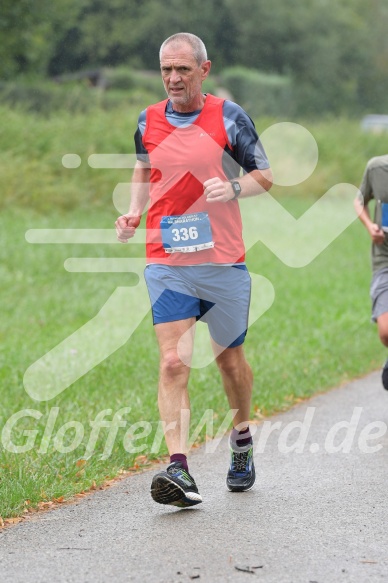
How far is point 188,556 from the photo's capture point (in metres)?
4.78

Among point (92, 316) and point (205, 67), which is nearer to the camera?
point (205, 67)

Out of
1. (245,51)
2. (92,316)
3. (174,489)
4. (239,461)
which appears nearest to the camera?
(174,489)

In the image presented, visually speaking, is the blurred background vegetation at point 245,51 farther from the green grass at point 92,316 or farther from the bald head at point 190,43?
the bald head at point 190,43

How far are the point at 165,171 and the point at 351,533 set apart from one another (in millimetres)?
1960

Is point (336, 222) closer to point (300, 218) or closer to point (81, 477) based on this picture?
point (300, 218)

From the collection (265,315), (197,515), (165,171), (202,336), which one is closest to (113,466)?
(197,515)

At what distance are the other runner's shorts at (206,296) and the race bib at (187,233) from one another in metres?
0.12

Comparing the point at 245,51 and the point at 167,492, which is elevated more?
the point at 245,51

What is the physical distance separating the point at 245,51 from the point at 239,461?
55.9 m

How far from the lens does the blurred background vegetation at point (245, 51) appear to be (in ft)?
165

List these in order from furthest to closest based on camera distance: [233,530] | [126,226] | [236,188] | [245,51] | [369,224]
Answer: [245,51]
[369,224]
[126,226]
[236,188]
[233,530]

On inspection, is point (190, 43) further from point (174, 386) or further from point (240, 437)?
point (240, 437)

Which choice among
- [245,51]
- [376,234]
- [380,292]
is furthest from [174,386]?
[245,51]

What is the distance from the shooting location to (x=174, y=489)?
554cm
